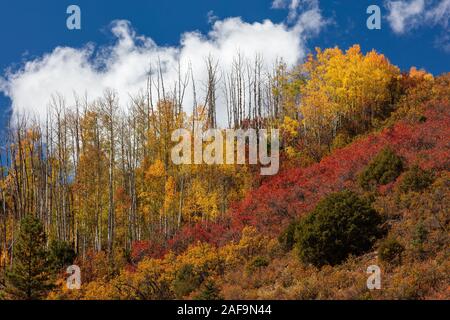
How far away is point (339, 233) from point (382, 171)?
6.06 metres

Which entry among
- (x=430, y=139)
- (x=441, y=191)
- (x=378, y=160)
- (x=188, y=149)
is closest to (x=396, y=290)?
(x=441, y=191)

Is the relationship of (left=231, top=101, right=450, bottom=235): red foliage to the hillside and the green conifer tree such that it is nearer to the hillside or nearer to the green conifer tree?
the hillside

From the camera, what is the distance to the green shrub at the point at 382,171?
19.3 metres

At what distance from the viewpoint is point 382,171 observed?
19688 millimetres

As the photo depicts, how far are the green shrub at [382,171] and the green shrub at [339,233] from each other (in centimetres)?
406

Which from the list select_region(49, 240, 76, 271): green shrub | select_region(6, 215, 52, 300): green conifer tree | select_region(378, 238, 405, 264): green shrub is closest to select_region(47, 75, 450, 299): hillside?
select_region(378, 238, 405, 264): green shrub

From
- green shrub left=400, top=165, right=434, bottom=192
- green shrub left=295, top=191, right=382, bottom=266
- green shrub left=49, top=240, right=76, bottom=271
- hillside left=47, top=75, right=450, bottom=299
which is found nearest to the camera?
hillside left=47, top=75, right=450, bottom=299

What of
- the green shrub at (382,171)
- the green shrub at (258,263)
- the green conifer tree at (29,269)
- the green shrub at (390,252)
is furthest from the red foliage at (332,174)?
the green conifer tree at (29,269)

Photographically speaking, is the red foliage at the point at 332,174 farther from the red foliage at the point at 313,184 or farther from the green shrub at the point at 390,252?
the green shrub at the point at 390,252

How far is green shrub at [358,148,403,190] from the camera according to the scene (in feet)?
63.5

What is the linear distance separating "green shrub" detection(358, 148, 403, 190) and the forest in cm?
5

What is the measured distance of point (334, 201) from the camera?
51.8 feet

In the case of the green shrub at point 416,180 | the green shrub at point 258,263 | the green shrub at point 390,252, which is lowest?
the green shrub at point 258,263
